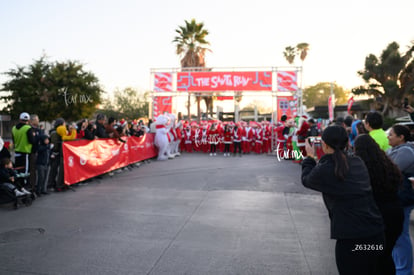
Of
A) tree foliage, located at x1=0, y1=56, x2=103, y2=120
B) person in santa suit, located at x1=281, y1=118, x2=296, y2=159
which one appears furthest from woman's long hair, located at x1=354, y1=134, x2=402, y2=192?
tree foliage, located at x1=0, y1=56, x2=103, y2=120

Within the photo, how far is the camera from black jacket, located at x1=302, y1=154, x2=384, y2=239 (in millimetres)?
2322

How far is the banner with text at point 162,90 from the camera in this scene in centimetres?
1869

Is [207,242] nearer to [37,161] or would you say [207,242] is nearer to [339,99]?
[37,161]

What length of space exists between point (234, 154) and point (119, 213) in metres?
10.7

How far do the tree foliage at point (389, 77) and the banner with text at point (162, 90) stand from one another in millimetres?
18844

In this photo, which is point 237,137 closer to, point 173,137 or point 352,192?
point 173,137

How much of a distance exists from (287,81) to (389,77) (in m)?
15.1

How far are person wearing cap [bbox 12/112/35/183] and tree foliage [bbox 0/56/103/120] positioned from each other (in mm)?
17682

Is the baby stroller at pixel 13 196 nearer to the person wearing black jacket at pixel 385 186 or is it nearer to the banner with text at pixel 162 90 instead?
the person wearing black jacket at pixel 385 186

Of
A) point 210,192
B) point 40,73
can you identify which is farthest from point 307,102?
point 210,192

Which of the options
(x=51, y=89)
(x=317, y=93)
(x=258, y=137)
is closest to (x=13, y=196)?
(x=258, y=137)

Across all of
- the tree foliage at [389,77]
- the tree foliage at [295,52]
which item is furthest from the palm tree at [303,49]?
the tree foliage at [389,77]

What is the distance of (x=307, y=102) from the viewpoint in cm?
7150

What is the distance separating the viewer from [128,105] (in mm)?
46844
